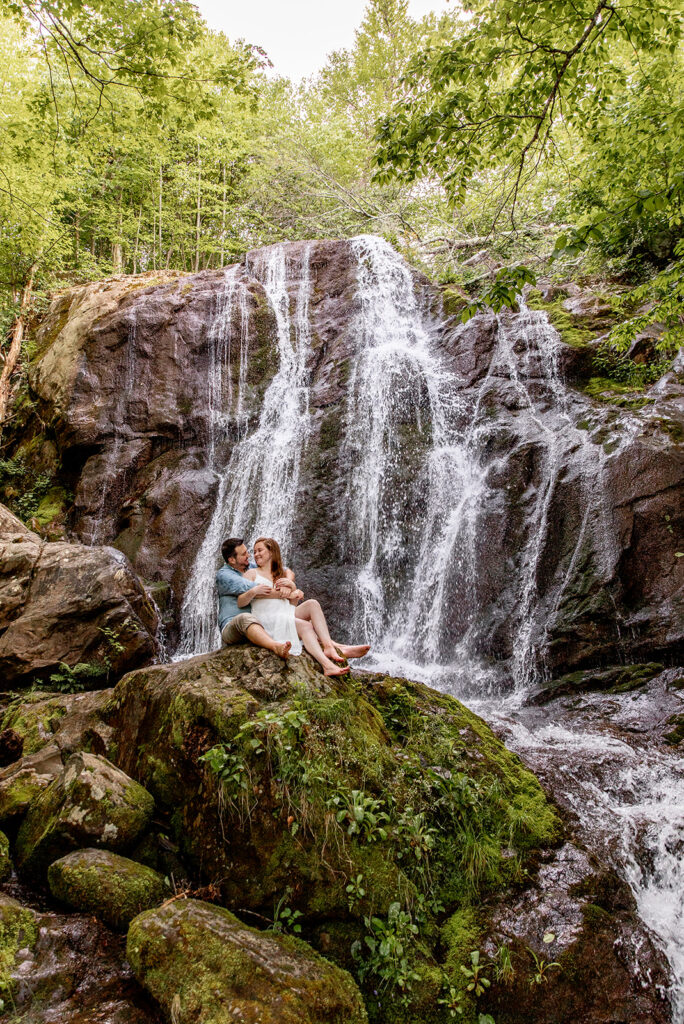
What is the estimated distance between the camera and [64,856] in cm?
309

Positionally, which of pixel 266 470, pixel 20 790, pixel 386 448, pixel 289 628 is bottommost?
pixel 20 790

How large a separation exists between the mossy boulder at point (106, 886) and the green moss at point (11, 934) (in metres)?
0.19

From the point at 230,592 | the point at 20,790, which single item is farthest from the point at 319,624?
the point at 20,790

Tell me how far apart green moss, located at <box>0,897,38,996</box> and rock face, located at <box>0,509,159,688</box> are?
14.0ft

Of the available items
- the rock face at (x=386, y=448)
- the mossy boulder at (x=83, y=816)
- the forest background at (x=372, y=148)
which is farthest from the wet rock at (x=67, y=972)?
the rock face at (x=386, y=448)

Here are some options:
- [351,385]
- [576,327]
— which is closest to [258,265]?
[351,385]

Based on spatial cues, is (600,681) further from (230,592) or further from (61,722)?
(61,722)

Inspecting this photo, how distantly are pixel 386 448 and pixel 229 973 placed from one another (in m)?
8.43

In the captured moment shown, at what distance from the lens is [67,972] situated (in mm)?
2551

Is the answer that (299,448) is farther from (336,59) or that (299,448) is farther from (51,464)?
(336,59)

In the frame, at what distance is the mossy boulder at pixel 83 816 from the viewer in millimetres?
→ 3178

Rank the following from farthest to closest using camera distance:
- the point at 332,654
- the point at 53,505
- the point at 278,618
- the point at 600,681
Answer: the point at 53,505 → the point at 600,681 → the point at 332,654 → the point at 278,618

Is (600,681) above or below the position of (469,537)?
below

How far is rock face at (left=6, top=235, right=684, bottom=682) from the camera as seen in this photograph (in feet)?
23.7
